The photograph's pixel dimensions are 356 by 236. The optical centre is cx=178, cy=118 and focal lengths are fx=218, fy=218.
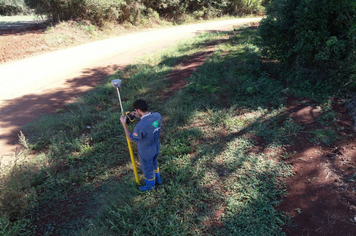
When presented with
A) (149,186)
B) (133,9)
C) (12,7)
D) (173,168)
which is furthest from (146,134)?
(12,7)

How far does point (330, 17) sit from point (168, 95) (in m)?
4.97

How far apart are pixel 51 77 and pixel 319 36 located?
950 cm

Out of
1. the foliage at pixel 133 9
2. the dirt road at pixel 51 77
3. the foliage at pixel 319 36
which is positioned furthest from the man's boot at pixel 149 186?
the foliage at pixel 133 9

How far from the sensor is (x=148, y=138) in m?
3.46

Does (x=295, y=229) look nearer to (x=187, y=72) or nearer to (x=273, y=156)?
(x=273, y=156)

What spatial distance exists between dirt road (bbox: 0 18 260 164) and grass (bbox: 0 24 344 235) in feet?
1.98

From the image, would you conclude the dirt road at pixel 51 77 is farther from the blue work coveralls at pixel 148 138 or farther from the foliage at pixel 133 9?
the foliage at pixel 133 9

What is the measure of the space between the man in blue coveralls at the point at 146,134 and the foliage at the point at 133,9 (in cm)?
1477

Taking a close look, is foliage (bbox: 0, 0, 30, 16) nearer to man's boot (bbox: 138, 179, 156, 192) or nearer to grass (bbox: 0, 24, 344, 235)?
grass (bbox: 0, 24, 344, 235)

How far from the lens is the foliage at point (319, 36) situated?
17.8 ft

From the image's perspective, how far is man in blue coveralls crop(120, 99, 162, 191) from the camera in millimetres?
3385

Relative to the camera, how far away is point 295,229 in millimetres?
3037

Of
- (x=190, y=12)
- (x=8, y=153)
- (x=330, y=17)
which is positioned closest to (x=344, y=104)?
(x=330, y=17)

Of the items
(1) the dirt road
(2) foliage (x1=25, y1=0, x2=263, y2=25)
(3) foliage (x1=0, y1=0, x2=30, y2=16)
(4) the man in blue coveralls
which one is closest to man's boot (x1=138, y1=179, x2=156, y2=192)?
(4) the man in blue coveralls
